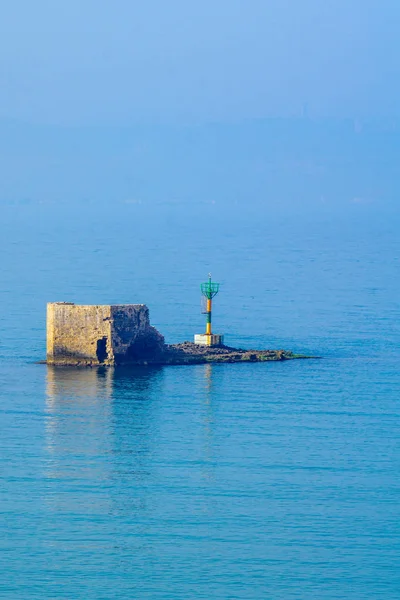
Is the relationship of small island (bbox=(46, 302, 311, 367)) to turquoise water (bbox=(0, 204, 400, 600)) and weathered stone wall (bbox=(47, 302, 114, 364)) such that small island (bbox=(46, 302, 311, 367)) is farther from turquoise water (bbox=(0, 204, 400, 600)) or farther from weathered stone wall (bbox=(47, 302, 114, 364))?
turquoise water (bbox=(0, 204, 400, 600))

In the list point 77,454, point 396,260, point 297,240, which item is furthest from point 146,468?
point 297,240

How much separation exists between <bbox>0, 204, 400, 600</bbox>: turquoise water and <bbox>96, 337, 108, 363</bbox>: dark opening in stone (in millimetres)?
739

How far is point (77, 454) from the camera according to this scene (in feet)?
152

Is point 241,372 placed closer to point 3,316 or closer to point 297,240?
point 3,316

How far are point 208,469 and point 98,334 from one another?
14920 mm

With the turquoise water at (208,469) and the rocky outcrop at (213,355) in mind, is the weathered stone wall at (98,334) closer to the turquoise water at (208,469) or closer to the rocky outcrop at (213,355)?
the turquoise water at (208,469)

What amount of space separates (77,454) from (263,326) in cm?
3050

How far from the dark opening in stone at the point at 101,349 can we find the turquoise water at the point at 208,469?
74 cm

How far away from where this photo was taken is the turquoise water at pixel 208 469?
36.3m

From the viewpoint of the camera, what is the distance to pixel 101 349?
195 ft

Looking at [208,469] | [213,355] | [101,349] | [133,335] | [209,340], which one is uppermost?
[133,335]

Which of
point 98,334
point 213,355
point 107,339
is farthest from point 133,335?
point 213,355

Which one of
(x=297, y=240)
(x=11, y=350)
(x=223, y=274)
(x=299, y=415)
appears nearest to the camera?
(x=299, y=415)

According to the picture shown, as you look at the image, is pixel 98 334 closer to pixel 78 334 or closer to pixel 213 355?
pixel 78 334
